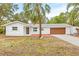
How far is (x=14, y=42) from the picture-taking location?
6305mm

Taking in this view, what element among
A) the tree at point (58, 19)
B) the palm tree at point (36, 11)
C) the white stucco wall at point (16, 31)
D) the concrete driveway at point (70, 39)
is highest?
the palm tree at point (36, 11)

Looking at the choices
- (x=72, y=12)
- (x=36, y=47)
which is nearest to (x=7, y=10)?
(x=36, y=47)

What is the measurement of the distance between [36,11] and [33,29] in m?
0.26

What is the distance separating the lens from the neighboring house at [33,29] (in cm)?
627

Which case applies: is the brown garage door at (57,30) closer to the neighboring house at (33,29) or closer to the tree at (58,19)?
the neighboring house at (33,29)

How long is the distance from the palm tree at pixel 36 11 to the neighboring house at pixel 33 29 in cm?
10

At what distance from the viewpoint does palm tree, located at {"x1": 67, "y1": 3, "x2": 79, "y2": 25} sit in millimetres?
6250

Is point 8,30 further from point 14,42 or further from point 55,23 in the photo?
point 55,23

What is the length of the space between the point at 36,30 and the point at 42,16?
22cm

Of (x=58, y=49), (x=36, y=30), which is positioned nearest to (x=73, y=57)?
(x=58, y=49)

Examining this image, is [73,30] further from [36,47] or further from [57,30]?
[36,47]

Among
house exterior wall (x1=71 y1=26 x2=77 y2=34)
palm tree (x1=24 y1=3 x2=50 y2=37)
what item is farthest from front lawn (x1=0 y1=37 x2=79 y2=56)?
palm tree (x1=24 y1=3 x2=50 y2=37)

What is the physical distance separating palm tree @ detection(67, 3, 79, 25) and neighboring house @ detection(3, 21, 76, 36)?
0.09m

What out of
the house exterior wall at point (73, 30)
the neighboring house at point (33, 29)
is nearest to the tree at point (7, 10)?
the neighboring house at point (33, 29)
